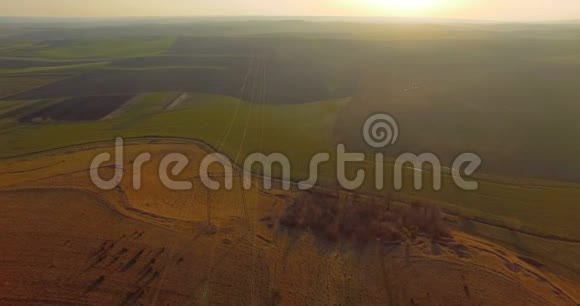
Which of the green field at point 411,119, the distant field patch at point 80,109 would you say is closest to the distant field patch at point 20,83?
the green field at point 411,119

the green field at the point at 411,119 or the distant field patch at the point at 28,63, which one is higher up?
the distant field patch at the point at 28,63

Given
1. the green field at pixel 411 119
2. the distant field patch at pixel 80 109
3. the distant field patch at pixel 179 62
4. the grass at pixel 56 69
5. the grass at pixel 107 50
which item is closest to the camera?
the green field at pixel 411 119

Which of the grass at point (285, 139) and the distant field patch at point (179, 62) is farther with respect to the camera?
the distant field patch at point (179, 62)

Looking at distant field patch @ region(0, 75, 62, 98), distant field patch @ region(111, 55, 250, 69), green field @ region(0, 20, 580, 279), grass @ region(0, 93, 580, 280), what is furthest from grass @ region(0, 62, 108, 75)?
grass @ region(0, 93, 580, 280)

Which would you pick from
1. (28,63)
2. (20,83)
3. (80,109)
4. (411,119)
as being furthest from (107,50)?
(411,119)

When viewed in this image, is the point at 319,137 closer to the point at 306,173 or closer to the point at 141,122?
the point at 306,173

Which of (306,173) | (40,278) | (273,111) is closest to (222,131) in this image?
(273,111)

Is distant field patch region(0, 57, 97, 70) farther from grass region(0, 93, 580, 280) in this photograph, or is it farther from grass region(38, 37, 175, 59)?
grass region(0, 93, 580, 280)

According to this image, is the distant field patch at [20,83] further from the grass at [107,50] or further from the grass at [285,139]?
the grass at [107,50]
